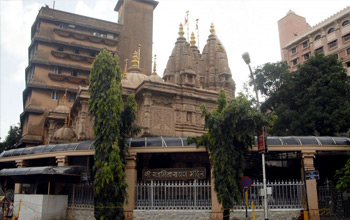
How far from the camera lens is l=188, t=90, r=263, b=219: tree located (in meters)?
16.0

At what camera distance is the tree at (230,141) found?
1600 centimetres

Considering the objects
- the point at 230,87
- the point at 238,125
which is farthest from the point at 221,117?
the point at 230,87

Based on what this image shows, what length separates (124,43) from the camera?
5047 centimetres

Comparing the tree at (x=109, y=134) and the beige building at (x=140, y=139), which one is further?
the beige building at (x=140, y=139)

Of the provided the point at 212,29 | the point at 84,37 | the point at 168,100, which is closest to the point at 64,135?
the point at 168,100

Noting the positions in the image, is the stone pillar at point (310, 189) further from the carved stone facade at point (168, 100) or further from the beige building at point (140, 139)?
the carved stone facade at point (168, 100)

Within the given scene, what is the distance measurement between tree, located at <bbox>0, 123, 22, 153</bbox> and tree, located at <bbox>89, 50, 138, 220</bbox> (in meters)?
37.0

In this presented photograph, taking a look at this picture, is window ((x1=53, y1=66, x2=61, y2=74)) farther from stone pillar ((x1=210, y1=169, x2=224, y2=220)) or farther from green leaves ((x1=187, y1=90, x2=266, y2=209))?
stone pillar ((x1=210, y1=169, x2=224, y2=220))

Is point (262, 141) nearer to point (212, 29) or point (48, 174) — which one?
point (48, 174)

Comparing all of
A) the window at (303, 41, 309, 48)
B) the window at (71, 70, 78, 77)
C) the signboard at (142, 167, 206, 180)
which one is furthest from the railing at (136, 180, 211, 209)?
the window at (303, 41, 309, 48)

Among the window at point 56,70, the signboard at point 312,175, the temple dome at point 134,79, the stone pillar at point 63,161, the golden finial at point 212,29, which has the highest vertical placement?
the golden finial at point 212,29

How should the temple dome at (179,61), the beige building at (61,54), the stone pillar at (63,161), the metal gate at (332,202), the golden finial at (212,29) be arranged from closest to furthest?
the metal gate at (332,202)
the stone pillar at (63,161)
the temple dome at (179,61)
the golden finial at (212,29)
the beige building at (61,54)

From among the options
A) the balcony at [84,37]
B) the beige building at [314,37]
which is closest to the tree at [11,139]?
the balcony at [84,37]

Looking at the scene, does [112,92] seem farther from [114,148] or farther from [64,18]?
[64,18]
